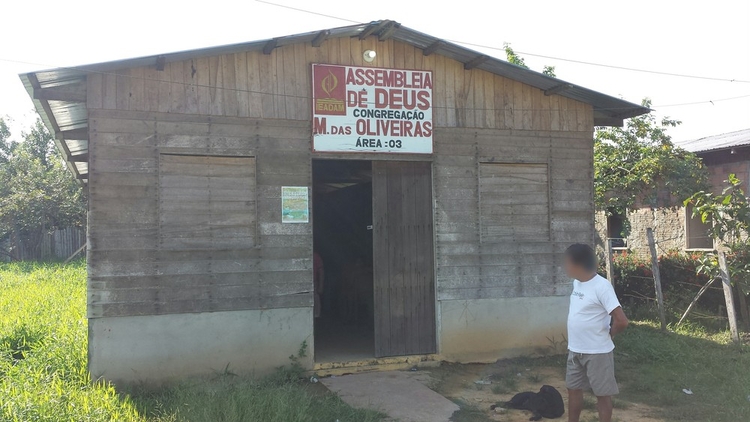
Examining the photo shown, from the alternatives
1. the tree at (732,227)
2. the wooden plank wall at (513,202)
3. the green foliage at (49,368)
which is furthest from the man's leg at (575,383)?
the tree at (732,227)

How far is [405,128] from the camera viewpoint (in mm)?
7816

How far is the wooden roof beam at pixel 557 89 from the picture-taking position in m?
8.08

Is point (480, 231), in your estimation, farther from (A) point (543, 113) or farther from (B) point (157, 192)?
(B) point (157, 192)

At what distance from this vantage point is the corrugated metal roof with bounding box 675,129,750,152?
13.3 metres

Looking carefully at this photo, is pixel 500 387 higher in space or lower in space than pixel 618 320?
lower

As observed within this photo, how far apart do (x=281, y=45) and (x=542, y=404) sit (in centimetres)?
506

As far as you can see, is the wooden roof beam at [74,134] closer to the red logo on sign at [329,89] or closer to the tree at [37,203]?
the red logo on sign at [329,89]

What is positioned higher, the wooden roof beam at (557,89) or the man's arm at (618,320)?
the wooden roof beam at (557,89)

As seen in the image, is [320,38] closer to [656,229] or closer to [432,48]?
[432,48]

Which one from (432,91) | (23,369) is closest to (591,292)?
(432,91)

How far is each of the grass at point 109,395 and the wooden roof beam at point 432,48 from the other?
14.6 ft

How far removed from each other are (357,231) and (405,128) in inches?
158

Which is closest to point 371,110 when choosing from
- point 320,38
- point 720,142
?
point 320,38

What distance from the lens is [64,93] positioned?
6508 mm
